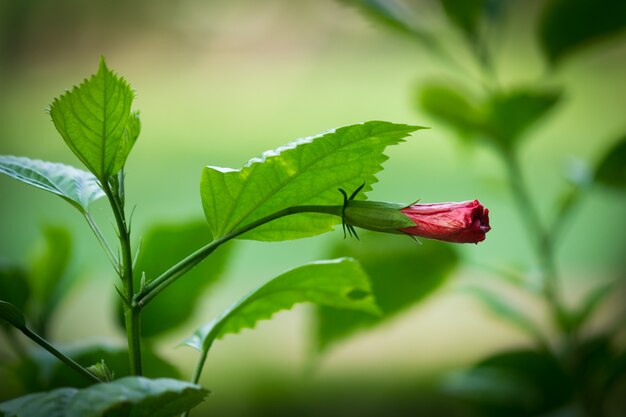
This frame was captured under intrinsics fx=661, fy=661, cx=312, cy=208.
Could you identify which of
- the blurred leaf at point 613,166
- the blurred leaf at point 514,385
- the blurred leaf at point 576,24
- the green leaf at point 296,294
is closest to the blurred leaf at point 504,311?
the blurred leaf at point 514,385

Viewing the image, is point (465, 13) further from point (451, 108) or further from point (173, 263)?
point (173, 263)

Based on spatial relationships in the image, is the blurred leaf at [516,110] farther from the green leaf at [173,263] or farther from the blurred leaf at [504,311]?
the green leaf at [173,263]

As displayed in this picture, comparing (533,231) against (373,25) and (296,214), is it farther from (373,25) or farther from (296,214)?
(296,214)

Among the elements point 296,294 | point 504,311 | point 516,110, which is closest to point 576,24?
point 516,110

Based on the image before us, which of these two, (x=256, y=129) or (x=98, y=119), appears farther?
(x=256, y=129)

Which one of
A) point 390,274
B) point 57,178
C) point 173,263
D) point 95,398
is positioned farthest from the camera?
point 390,274

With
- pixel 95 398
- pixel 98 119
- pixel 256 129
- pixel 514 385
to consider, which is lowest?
pixel 514 385

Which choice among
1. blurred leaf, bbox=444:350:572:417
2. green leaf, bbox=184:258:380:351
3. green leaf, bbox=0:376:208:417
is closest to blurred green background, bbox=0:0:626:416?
blurred leaf, bbox=444:350:572:417

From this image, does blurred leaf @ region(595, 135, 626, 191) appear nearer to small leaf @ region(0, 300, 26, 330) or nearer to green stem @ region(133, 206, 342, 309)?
green stem @ region(133, 206, 342, 309)
